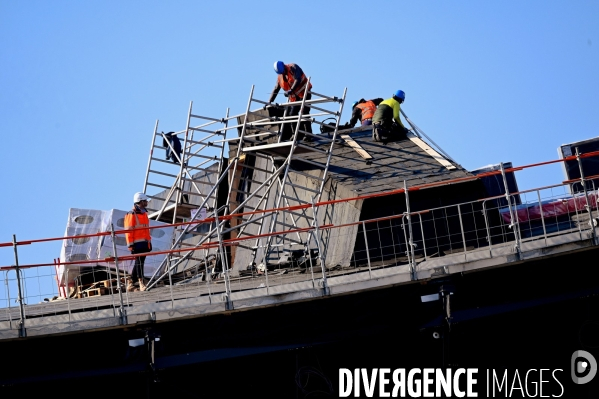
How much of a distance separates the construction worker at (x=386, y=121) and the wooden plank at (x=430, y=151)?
246 mm

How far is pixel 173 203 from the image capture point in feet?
97.8

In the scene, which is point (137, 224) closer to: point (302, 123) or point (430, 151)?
point (302, 123)

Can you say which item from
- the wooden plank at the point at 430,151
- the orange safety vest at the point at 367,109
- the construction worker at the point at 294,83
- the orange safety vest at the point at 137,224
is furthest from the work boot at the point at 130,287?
the orange safety vest at the point at 367,109

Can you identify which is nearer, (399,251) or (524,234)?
(399,251)

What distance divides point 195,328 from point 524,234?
848 centimetres

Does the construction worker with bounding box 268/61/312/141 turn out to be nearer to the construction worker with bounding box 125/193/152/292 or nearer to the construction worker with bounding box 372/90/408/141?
the construction worker with bounding box 372/90/408/141

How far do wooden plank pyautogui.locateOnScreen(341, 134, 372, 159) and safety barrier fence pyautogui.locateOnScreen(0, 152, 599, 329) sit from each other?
2.05 metres

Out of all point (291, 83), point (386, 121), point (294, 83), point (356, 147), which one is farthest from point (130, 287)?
point (386, 121)

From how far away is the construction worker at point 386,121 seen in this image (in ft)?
86.4

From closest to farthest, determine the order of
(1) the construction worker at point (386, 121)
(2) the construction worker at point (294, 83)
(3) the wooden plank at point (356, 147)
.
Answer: (3) the wooden plank at point (356, 147)
(1) the construction worker at point (386, 121)
(2) the construction worker at point (294, 83)

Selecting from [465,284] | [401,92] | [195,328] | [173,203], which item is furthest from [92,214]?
[465,284]

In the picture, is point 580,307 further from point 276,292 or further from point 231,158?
point 231,158

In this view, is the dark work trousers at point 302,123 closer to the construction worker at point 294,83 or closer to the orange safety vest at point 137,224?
the construction worker at point 294,83

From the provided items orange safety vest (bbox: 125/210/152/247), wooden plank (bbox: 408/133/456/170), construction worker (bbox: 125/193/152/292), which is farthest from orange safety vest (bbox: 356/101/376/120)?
orange safety vest (bbox: 125/210/152/247)
